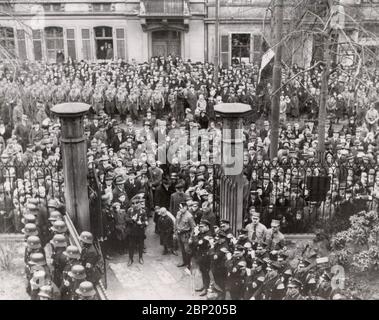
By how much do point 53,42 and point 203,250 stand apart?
818 inches

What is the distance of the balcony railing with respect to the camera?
2617 cm

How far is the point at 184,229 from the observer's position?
9844 mm

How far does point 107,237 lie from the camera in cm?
1037

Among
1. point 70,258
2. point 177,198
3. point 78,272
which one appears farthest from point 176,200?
point 78,272

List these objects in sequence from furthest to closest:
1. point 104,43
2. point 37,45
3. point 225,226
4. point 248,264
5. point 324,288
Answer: point 104,43 → point 37,45 → point 225,226 → point 248,264 → point 324,288

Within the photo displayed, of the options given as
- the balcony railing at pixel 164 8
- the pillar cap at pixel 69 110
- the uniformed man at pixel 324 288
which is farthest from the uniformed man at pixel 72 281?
the balcony railing at pixel 164 8

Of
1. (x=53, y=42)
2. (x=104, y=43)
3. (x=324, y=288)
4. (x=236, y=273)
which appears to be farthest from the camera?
(x=104, y=43)

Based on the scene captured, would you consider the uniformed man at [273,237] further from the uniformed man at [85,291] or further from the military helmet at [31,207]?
the military helmet at [31,207]

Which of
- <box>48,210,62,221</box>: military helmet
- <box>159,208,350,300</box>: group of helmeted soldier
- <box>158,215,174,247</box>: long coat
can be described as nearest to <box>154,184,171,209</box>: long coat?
<box>158,215,174,247</box>: long coat

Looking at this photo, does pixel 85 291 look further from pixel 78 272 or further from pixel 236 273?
pixel 236 273

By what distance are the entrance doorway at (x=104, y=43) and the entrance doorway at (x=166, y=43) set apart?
7.13 feet

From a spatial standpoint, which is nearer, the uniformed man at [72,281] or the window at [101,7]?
the uniformed man at [72,281]

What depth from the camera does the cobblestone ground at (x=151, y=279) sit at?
8969 mm
